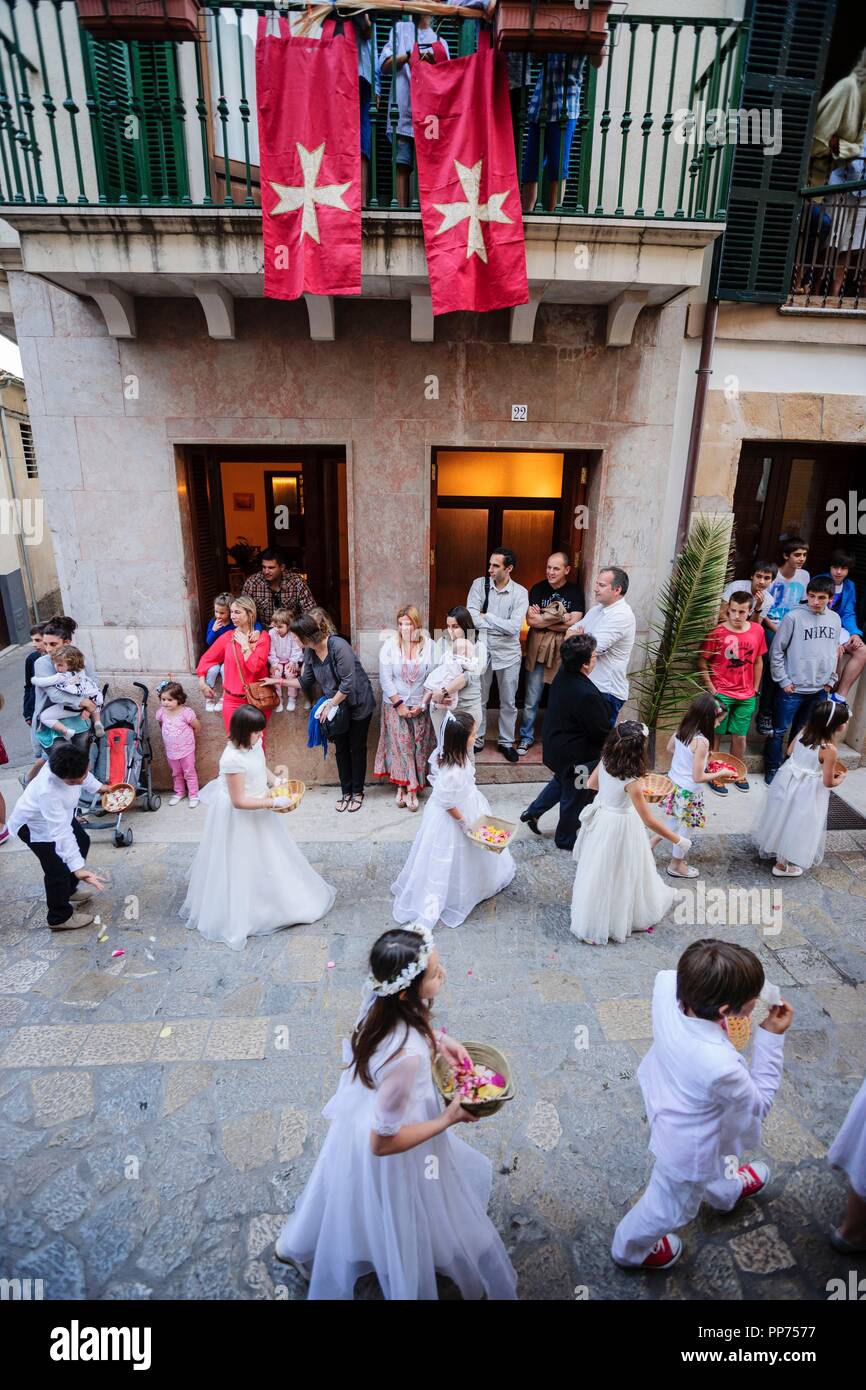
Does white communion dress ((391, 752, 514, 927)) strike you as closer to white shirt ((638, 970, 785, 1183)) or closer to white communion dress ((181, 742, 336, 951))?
white communion dress ((181, 742, 336, 951))

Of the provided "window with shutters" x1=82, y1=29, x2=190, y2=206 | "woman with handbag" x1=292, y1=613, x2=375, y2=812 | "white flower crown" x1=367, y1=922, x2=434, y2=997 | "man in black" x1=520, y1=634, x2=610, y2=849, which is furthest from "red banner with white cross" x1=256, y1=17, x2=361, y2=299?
"white flower crown" x1=367, y1=922, x2=434, y2=997

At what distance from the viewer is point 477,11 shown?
18.4 feet

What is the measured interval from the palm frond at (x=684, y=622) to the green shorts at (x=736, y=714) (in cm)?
31

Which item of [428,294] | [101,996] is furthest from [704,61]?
[101,996]

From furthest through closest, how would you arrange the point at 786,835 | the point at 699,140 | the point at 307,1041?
the point at 699,140 < the point at 786,835 < the point at 307,1041

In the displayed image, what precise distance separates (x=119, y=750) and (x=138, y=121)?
531 centimetres

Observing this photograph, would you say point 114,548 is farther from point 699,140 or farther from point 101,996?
point 699,140

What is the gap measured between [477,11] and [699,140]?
7.93ft

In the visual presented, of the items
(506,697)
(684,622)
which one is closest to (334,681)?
(506,697)

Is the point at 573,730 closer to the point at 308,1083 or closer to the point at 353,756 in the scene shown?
the point at 353,756

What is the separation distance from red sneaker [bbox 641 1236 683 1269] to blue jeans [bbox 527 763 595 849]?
3466mm

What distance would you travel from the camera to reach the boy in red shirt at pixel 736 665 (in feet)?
24.3

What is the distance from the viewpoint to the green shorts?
7.66 metres

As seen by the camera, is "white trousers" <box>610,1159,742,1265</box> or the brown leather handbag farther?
the brown leather handbag
